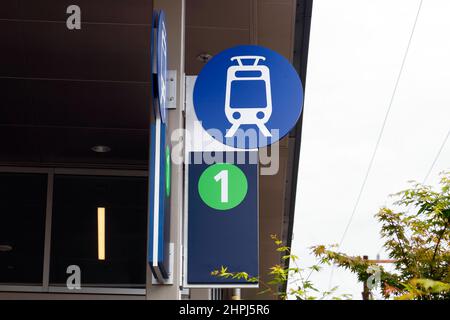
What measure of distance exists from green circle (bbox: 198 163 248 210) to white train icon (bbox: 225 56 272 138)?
395 mm

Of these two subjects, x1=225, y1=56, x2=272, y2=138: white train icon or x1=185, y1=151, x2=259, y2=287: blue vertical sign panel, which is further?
x1=225, y1=56, x2=272, y2=138: white train icon

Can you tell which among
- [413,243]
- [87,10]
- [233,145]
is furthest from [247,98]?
[87,10]

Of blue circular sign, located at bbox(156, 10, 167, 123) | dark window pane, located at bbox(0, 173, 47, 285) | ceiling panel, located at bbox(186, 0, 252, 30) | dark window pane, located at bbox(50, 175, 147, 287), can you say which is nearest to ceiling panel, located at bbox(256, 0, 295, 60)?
ceiling panel, located at bbox(186, 0, 252, 30)

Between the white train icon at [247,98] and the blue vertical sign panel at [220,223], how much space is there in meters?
0.41

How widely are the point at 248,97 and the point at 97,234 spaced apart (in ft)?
16.6

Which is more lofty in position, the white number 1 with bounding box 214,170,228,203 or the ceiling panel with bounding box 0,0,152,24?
the ceiling panel with bounding box 0,0,152,24

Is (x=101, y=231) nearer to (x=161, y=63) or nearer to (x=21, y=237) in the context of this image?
(x=21, y=237)

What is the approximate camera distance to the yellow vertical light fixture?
10133 millimetres

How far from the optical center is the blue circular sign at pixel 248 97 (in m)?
5.49

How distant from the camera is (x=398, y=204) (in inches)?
236

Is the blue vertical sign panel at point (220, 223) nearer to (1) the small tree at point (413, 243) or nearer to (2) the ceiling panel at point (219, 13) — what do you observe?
(1) the small tree at point (413, 243)

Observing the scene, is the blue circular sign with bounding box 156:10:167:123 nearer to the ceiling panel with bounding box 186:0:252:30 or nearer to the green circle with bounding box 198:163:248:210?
the green circle with bounding box 198:163:248:210

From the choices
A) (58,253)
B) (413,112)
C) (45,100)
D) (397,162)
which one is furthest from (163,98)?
(397,162)

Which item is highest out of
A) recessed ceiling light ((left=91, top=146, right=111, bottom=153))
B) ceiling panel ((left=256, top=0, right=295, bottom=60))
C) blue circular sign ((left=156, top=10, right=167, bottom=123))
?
ceiling panel ((left=256, top=0, right=295, bottom=60))
